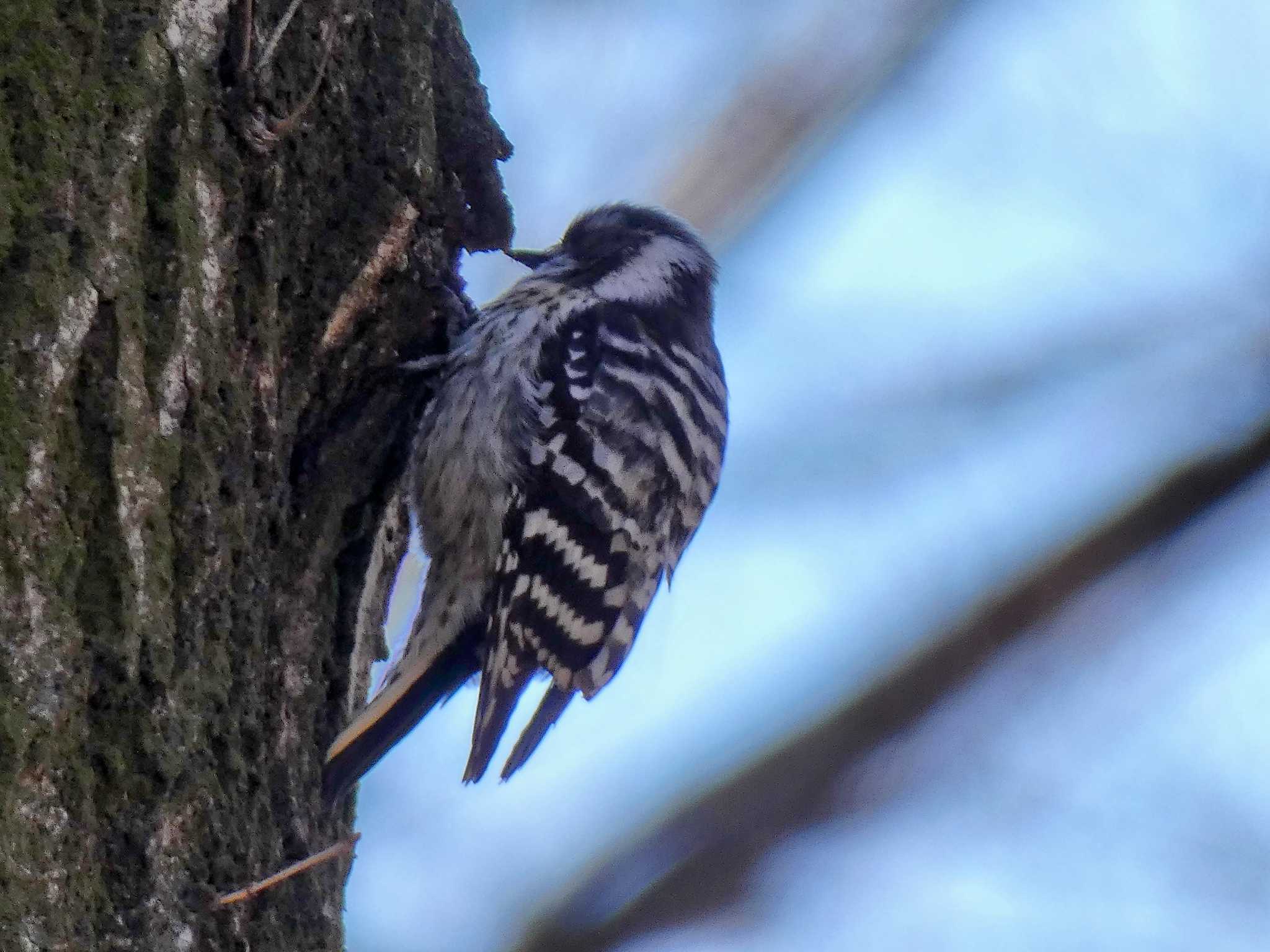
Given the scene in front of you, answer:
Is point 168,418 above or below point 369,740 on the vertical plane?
Result: above

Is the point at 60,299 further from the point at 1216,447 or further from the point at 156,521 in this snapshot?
the point at 1216,447

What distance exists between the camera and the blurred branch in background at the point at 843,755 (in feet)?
8.18

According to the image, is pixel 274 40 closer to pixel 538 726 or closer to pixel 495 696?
pixel 495 696

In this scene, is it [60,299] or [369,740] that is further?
[369,740]

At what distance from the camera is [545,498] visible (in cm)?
293

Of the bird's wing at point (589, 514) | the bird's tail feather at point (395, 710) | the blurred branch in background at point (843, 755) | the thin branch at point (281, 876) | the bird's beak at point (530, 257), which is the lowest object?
the thin branch at point (281, 876)

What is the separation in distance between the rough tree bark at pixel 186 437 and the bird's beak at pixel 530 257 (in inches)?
39.6

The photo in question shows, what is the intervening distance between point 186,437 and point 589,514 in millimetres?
1172

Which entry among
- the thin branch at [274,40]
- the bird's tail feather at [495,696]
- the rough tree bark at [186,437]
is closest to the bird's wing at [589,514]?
the bird's tail feather at [495,696]

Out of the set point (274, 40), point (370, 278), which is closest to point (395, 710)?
point (370, 278)

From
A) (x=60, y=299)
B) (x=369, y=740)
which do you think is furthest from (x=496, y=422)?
(x=60, y=299)

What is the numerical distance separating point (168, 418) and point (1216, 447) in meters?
1.74

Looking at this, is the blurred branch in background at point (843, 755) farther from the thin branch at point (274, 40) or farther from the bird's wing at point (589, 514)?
the thin branch at point (274, 40)

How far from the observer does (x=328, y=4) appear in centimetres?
221
